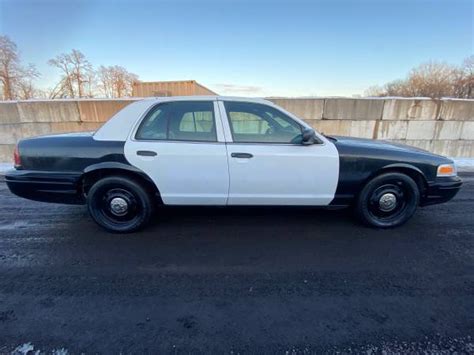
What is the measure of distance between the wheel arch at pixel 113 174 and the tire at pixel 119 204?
6 centimetres

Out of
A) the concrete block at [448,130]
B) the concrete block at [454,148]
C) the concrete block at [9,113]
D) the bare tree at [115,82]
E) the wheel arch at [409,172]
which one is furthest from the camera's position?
the bare tree at [115,82]

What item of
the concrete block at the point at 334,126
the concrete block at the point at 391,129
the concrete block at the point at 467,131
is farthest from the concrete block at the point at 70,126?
the concrete block at the point at 467,131

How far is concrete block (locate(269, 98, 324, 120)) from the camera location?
23.6 ft

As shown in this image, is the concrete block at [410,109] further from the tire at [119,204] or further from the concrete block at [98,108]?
the concrete block at [98,108]

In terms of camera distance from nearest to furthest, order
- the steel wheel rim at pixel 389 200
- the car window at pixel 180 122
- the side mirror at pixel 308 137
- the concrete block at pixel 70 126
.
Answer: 1. the side mirror at pixel 308 137
2. the car window at pixel 180 122
3. the steel wheel rim at pixel 389 200
4. the concrete block at pixel 70 126

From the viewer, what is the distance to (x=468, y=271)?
7.77ft

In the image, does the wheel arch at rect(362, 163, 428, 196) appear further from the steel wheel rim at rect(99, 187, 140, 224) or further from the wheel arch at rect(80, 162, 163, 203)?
the steel wheel rim at rect(99, 187, 140, 224)

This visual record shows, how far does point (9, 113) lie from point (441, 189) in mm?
9906

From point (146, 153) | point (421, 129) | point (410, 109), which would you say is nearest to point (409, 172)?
point (146, 153)

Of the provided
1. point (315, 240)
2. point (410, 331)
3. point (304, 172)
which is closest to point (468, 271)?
point (410, 331)

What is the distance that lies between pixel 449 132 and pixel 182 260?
8830mm

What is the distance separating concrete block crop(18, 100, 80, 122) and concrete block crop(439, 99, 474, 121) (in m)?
10.7

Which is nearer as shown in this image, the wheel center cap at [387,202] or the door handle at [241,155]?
the door handle at [241,155]

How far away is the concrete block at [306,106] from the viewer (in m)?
7.19
